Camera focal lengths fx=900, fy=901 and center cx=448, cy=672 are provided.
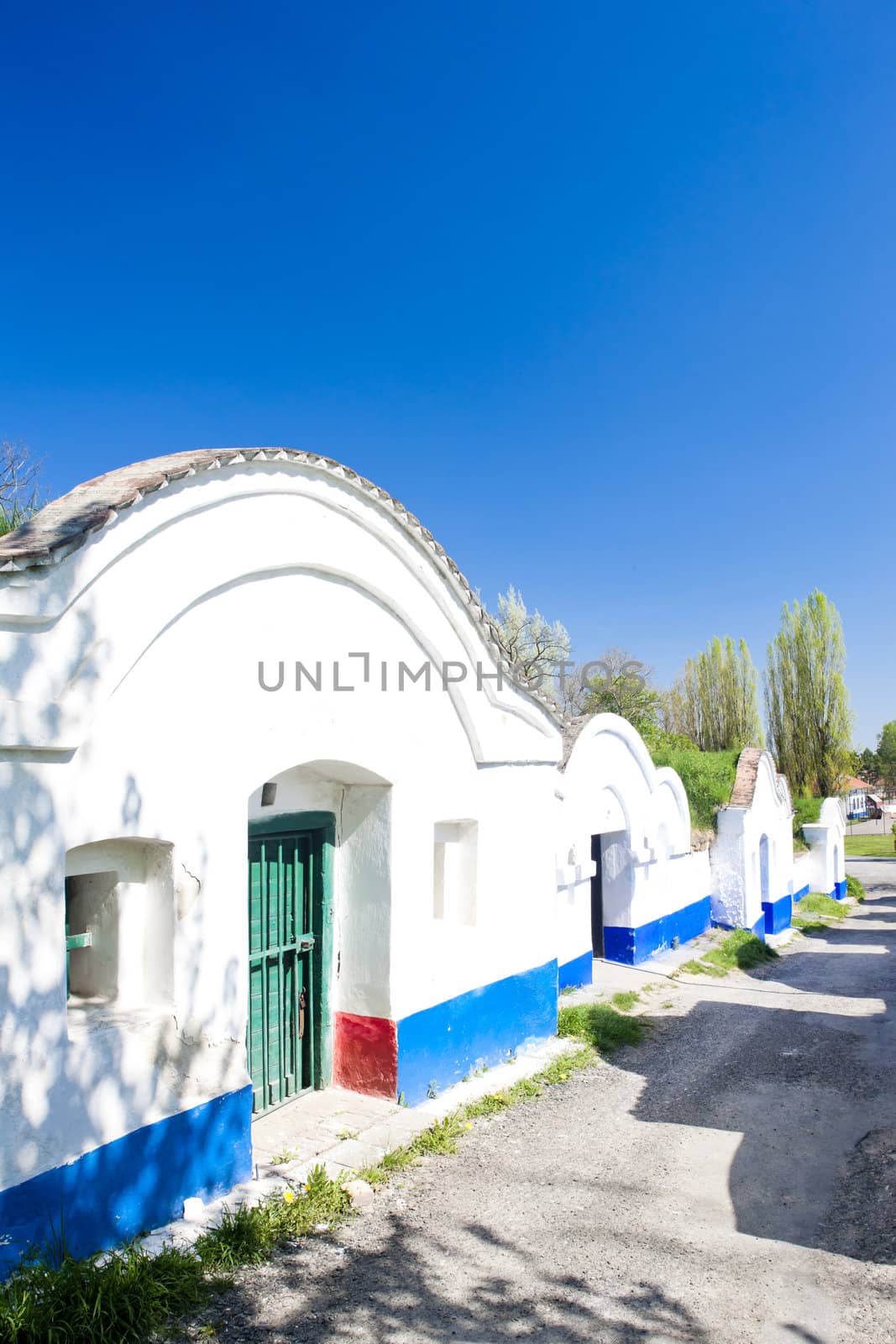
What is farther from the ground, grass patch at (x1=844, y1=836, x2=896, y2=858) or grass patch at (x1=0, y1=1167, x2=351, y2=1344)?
grass patch at (x1=0, y1=1167, x2=351, y2=1344)

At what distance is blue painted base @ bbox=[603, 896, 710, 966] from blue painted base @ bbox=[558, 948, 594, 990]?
1.57 metres

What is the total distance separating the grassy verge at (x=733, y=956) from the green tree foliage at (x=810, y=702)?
19.7 meters

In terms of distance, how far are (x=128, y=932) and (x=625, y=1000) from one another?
754 centimetres

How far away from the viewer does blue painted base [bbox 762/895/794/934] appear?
1847cm

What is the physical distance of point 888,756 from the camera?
226ft

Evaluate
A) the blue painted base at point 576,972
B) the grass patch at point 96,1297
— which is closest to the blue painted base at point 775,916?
the blue painted base at point 576,972

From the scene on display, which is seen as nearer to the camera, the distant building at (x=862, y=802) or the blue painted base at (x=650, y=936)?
the blue painted base at (x=650, y=936)

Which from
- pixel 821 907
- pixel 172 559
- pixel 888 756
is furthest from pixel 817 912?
pixel 888 756

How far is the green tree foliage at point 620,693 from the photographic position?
2931cm

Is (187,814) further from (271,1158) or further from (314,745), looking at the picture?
(271,1158)

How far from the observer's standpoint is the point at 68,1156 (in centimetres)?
427

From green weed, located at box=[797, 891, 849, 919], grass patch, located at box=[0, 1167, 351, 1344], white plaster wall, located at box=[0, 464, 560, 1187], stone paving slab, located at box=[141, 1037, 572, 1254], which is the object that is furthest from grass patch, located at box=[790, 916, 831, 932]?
grass patch, located at box=[0, 1167, 351, 1344]

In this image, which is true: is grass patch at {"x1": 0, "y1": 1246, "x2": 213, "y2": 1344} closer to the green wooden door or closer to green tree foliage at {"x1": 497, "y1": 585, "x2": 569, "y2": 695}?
the green wooden door

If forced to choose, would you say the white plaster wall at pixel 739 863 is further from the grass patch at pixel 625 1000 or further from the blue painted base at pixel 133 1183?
the blue painted base at pixel 133 1183
